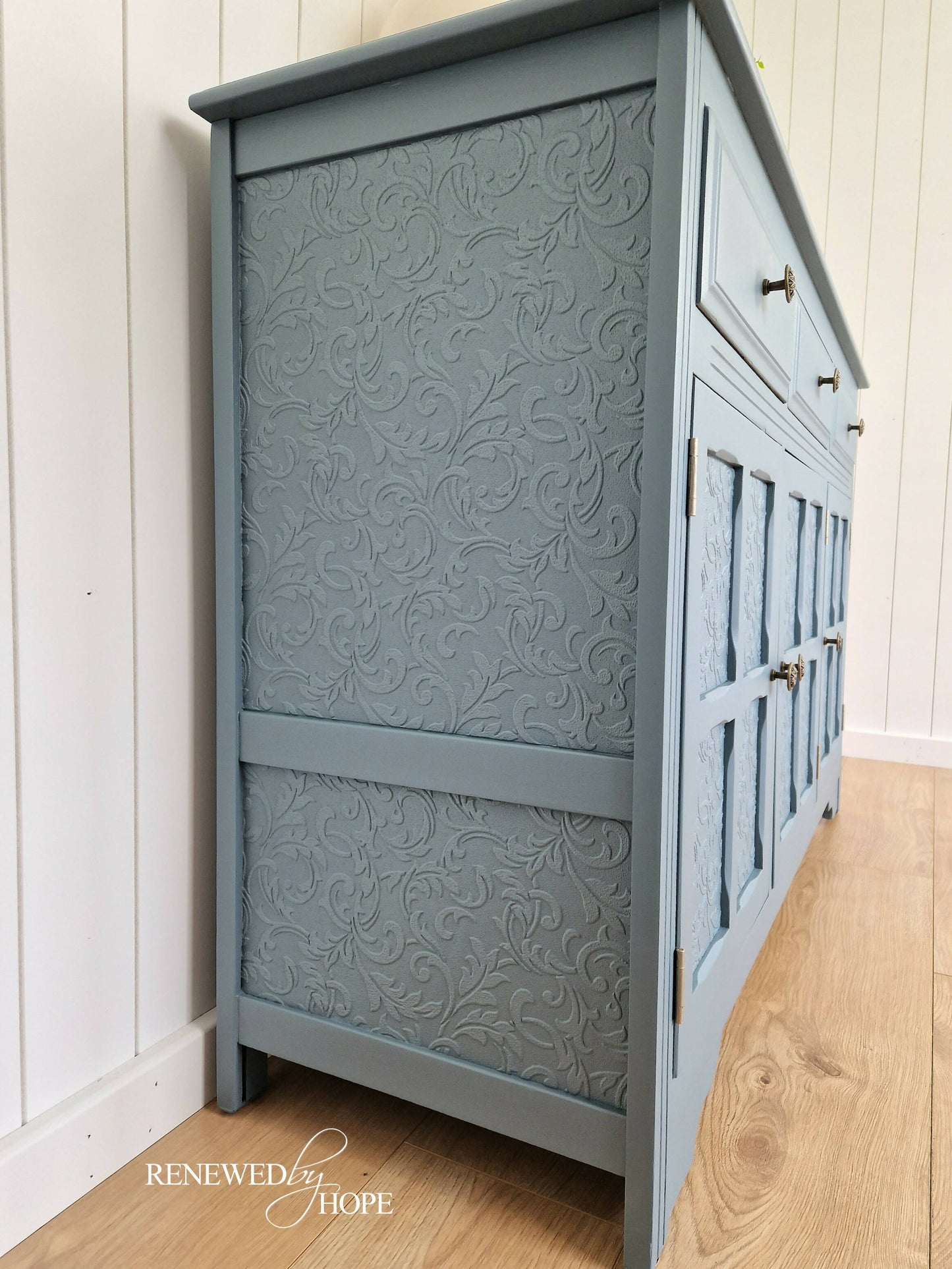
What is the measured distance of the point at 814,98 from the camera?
269 centimetres

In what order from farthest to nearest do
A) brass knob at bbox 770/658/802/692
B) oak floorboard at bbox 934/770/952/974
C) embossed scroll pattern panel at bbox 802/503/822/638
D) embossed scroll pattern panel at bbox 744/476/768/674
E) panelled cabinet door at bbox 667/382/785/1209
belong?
embossed scroll pattern panel at bbox 802/503/822/638
oak floorboard at bbox 934/770/952/974
brass knob at bbox 770/658/802/692
embossed scroll pattern panel at bbox 744/476/768/674
panelled cabinet door at bbox 667/382/785/1209

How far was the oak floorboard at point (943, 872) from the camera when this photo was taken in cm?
146

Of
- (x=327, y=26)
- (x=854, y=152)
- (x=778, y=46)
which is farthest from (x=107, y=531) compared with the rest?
(x=778, y=46)

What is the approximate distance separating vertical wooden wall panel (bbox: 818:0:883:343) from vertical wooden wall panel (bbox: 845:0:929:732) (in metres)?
0.02

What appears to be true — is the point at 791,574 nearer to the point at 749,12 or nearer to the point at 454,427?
the point at 454,427

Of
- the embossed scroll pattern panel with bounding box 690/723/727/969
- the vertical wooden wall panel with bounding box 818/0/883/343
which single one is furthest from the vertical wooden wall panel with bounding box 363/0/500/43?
the vertical wooden wall panel with bounding box 818/0/883/343

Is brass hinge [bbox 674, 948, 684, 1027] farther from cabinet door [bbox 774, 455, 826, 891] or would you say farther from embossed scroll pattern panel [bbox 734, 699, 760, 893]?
cabinet door [bbox 774, 455, 826, 891]

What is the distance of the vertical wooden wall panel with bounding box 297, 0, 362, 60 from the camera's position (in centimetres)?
109

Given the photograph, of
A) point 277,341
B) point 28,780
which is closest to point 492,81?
point 277,341

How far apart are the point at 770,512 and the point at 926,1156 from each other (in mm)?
780

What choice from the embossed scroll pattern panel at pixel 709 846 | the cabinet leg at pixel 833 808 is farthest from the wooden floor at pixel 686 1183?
the cabinet leg at pixel 833 808

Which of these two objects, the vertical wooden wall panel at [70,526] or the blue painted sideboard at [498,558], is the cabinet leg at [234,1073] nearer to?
the blue painted sideboard at [498,558]

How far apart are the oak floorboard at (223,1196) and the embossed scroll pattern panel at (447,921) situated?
0.14 m

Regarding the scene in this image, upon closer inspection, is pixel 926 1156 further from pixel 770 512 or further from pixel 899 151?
pixel 899 151
